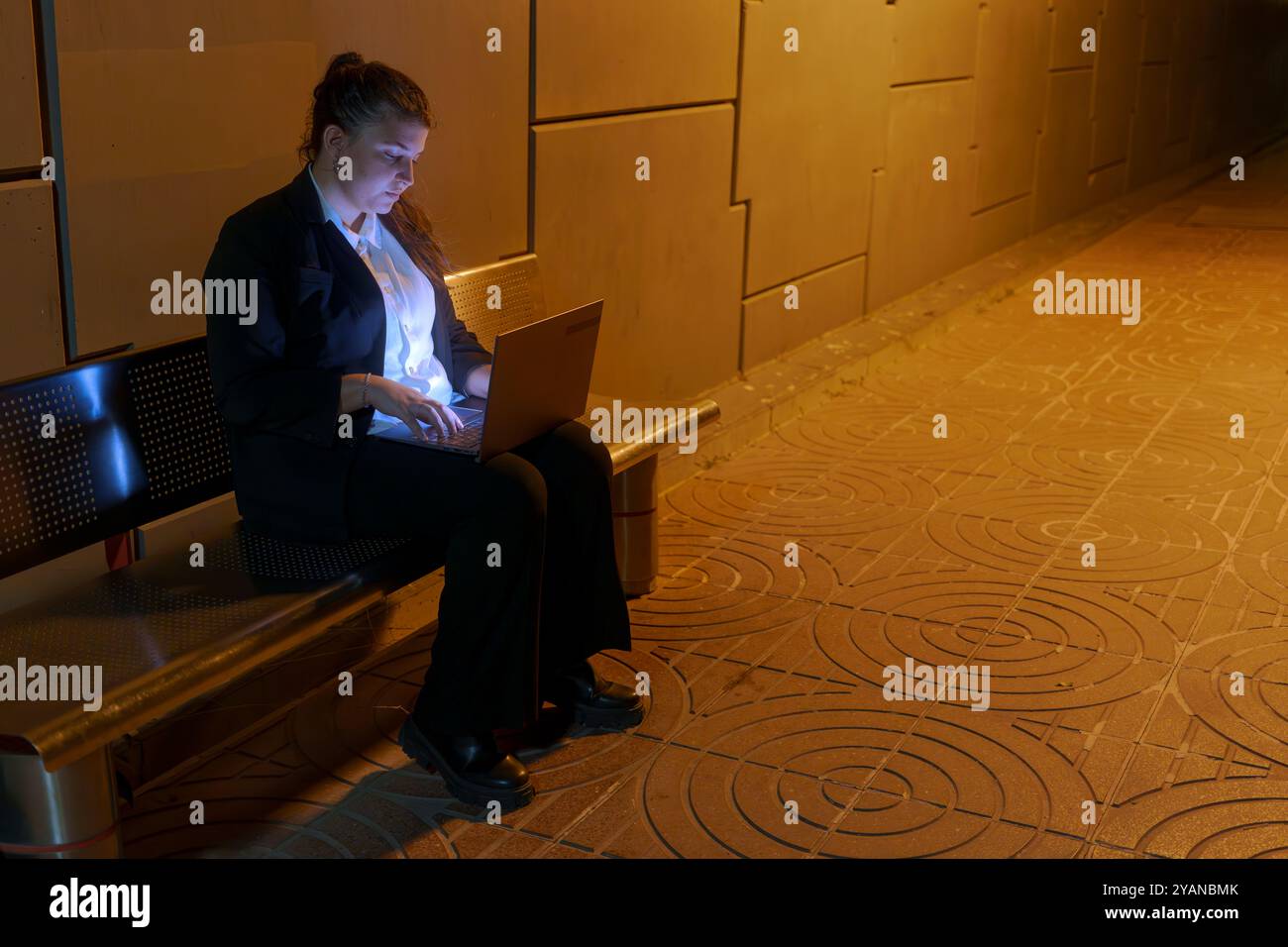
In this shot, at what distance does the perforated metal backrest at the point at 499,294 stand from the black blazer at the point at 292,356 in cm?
67

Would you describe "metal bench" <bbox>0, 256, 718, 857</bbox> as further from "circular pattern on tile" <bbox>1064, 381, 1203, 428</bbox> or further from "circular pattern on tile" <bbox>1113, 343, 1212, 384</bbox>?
"circular pattern on tile" <bbox>1113, 343, 1212, 384</bbox>

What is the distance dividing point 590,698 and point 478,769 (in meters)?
0.42

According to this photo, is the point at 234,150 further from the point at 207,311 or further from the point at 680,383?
the point at 680,383

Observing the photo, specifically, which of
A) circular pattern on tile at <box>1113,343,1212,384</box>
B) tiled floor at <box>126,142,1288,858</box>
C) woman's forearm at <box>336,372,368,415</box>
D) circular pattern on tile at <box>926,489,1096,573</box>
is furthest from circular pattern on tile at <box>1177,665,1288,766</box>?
circular pattern on tile at <box>1113,343,1212,384</box>

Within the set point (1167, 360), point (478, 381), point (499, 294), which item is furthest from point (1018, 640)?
point (1167, 360)

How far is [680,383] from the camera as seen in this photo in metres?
5.45

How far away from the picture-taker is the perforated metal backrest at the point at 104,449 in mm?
2676

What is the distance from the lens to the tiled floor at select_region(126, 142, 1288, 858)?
2855 mm

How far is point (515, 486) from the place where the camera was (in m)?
2.87

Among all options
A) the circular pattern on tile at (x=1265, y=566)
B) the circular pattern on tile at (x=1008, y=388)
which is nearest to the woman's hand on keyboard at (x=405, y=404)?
the circular pattern on tile at (x=1265, y=566)

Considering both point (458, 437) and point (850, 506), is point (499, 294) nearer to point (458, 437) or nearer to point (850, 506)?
point (458, 437)

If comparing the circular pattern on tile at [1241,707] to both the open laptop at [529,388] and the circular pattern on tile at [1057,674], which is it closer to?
the circular pattern on tile at [1057,674]

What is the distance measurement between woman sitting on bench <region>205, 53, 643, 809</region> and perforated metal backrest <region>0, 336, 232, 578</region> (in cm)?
16

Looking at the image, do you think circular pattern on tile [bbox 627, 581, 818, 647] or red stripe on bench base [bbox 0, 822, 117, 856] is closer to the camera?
red stripe on bench base [bbox 0, 822, 117, 856]
